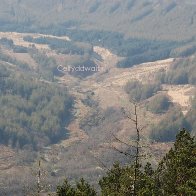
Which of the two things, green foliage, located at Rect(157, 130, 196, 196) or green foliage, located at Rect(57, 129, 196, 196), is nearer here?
green foliage, located at Rect(57, 129, 196, 196)

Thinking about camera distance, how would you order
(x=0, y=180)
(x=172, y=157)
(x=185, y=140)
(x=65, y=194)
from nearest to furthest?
(x=65, y=194)
(x=172, y=157)
(x=185, y=140)
(x=0, y=180)

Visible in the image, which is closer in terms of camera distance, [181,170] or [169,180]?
[181,170]

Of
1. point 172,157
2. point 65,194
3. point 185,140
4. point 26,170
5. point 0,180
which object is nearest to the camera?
point 65,194

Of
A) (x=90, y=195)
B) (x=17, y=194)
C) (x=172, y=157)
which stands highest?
(x=172, y=157)

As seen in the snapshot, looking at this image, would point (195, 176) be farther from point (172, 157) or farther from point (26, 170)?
point (26, 170)

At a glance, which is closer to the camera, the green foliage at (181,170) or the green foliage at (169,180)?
the green foliage at (169,180)

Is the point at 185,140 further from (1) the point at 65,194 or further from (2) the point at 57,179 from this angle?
(2) the point at 57,179

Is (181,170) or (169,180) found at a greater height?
(181,170)

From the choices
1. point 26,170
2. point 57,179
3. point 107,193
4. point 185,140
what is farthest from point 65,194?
point 26,170

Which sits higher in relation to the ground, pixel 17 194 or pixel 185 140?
pixel 185 140

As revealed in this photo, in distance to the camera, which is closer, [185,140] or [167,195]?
[167,195]
